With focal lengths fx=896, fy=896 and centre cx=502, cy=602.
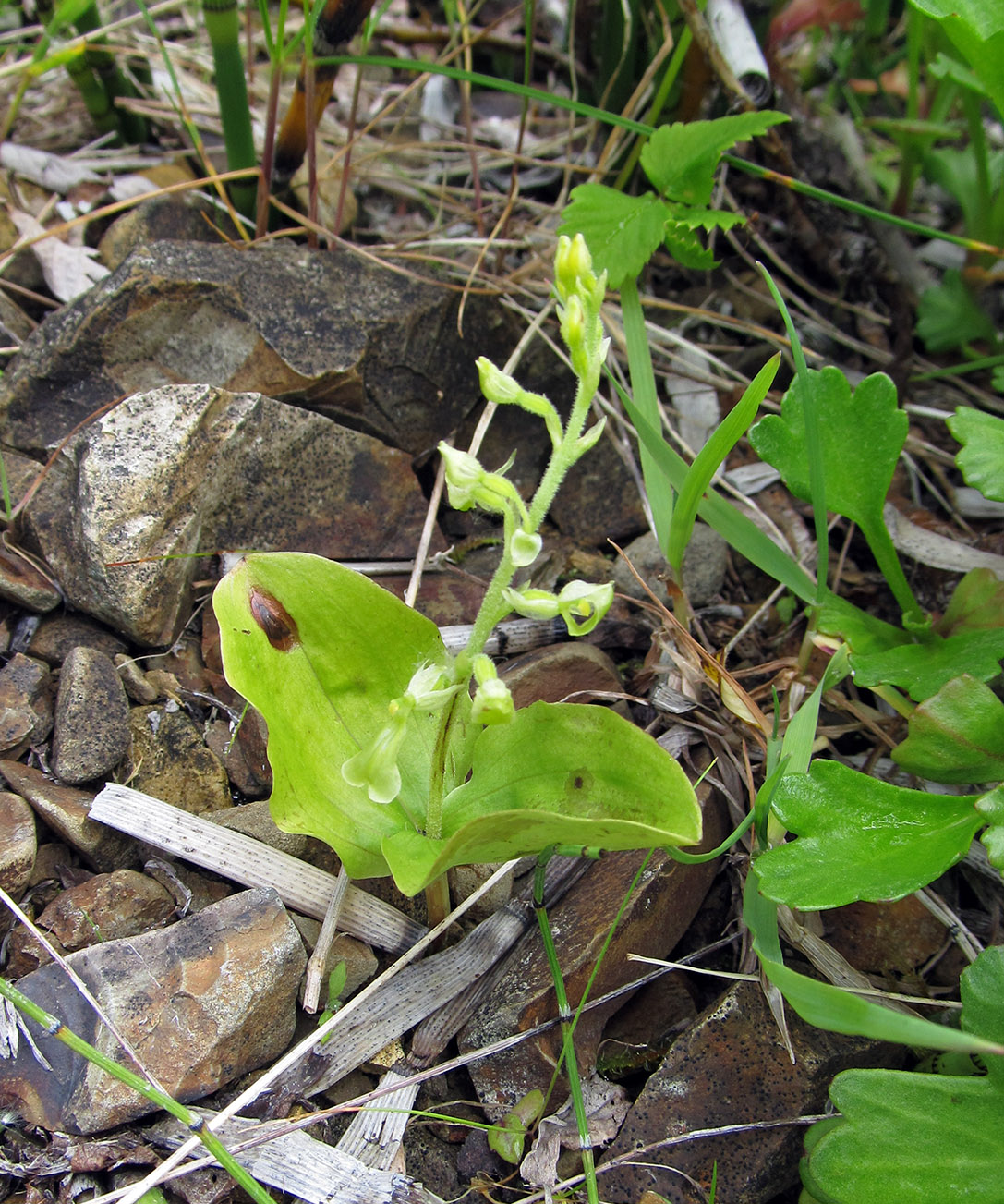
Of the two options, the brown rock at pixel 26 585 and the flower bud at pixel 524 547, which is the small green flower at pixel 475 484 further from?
the brown rock at pixel 26 585

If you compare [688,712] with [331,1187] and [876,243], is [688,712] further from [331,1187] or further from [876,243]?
[876,243]

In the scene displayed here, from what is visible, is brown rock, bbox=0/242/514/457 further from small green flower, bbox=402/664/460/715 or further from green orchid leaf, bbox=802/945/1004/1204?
green orchid leaf, bbox=802/945/1004/1204

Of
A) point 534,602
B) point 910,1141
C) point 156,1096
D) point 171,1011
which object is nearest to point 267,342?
point 534,602

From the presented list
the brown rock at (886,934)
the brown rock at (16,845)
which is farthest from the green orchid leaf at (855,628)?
the brown rock at (16,845)

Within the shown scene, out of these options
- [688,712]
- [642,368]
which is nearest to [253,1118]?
[688,712]

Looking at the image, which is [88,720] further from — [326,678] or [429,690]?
[429,690]

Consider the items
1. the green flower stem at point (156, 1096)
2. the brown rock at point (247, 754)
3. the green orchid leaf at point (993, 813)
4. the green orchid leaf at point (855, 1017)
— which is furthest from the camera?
the brown rock at point (247, 754)
